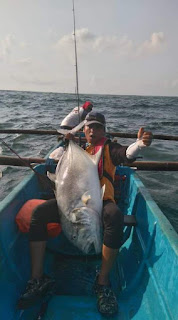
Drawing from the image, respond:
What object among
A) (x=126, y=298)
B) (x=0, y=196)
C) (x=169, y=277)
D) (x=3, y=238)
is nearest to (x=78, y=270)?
(x=126, y=298)

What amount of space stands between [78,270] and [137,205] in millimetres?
1279

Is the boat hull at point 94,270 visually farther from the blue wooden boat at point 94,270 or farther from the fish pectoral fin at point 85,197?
the fish pectoral fin at point 85,197

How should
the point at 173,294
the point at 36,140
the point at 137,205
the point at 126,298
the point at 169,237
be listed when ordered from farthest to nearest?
the point at 36,140 < the point at 137,205 < the point at 126,298 < the point at 169,237 < the point at 173,294

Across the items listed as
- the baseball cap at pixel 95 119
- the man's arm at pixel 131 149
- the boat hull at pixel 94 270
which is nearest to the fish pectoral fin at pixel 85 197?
the man's arm at pixel 131 149

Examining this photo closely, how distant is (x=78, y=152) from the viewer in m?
3.57

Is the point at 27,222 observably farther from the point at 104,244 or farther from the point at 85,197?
the point at 104,244

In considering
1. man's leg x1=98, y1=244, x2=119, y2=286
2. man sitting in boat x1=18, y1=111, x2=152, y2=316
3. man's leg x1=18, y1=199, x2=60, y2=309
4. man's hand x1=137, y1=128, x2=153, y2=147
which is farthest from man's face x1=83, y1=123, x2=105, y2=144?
man's leg x1=98, y1=244, x2=119, y2=286

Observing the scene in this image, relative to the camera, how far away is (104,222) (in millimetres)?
3146

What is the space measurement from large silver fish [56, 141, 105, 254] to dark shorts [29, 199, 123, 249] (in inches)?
3.4

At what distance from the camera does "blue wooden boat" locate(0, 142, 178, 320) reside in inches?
107

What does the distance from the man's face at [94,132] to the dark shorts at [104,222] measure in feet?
3.58

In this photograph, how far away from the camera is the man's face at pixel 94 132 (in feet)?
13.0

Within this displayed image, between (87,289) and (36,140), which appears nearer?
(87,289)

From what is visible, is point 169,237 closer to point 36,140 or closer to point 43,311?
point 43,311
